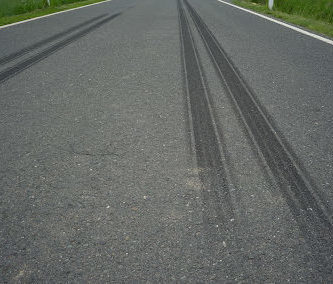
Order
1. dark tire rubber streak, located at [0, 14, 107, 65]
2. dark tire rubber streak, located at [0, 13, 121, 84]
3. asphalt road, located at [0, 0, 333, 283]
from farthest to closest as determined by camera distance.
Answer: dark tire rubber streak, located at [0, 14, 107, 65], dark tire rubber streak, located at [0, 13, 121, 84], asphalt road, located at [0, 0, 333, 283]

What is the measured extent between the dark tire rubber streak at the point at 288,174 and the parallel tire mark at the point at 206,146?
0.37 m

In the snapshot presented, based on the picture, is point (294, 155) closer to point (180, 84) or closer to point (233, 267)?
point (233, 267)

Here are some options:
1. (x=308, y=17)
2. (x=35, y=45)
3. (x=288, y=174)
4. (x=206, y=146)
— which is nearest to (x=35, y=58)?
(x=35, y=45)

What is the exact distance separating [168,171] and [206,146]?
19.3 inches

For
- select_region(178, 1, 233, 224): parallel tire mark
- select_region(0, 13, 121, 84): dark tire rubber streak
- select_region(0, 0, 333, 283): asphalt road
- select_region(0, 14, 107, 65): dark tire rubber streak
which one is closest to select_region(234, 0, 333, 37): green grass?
select_region(0, 0, 333, 283): asphalt road

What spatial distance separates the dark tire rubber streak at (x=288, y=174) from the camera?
70.5 inches

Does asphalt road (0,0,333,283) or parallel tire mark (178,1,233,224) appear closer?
asphalt road (0,0,333,283)

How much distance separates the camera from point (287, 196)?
2.08 metres

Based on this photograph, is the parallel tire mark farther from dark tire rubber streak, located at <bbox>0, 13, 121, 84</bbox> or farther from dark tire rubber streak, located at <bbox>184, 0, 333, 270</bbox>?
dark tire rubber streak, located at <bbox>0, 13, 121, 84</bbox>

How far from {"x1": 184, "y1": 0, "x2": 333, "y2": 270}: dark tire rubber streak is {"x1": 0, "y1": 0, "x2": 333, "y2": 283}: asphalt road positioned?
1cm

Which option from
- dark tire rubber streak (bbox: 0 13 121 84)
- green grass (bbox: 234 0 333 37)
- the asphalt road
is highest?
green grass (bbox: 234 0 333 37)

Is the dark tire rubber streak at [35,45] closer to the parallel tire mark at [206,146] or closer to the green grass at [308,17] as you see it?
the parallel tire mark at [206,146]

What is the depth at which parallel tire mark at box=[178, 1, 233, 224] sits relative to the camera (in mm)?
Answer: 2061

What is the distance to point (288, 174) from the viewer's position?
7.54ft
